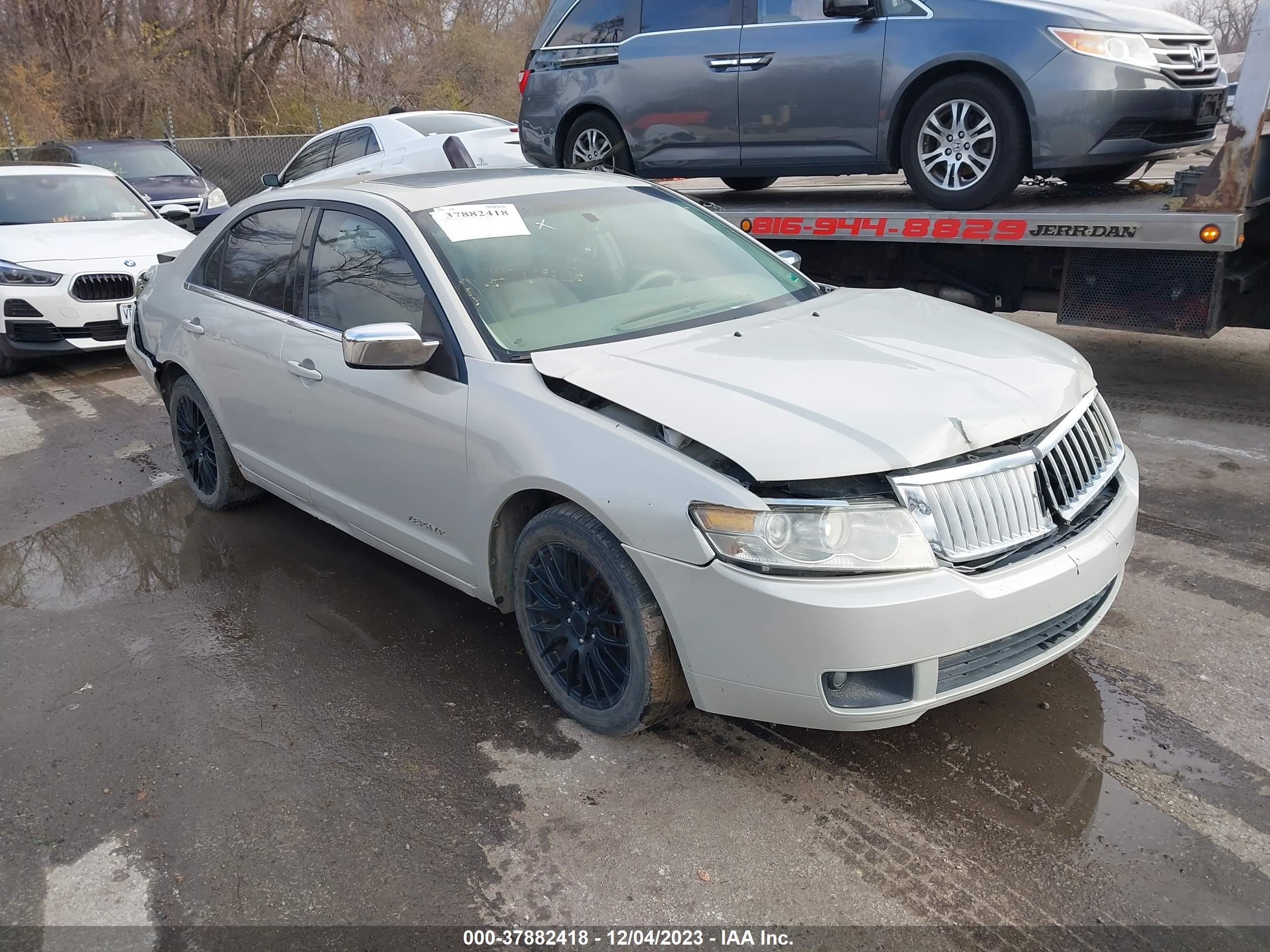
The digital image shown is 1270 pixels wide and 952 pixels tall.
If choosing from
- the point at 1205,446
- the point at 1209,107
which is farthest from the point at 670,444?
the point at 1209,107

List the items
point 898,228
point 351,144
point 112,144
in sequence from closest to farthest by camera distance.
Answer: point 898,228 < point 351,144 < point 112,144

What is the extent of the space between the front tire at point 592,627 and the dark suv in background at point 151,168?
466 inches

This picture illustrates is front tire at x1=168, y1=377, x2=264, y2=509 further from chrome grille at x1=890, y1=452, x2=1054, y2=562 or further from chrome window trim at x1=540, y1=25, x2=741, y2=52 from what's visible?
chrome window trim at x1=540, y1=25, x2=741, y2=52

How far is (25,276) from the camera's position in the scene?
8.39 meters

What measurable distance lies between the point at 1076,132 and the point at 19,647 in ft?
18.5

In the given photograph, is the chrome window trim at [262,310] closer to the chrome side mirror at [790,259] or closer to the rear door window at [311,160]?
the chrome side mirror at [790,259]

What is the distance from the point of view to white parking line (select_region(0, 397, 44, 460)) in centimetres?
676

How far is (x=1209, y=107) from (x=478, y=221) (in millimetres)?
4513

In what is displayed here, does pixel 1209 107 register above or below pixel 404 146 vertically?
above

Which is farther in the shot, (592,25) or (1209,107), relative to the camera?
(592,25)

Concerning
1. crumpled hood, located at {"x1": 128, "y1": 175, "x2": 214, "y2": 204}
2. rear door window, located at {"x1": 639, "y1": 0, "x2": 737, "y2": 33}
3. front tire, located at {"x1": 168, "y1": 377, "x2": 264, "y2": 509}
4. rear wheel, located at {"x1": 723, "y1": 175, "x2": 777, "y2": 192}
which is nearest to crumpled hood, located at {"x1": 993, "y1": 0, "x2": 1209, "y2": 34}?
rear door window, located at {"x1": 639, "y1": 0, "x2": 737, "y2": 33}

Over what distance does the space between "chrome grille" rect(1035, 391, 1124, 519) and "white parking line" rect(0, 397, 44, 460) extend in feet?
20.4

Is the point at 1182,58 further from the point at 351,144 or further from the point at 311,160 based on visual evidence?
the point at 311,160

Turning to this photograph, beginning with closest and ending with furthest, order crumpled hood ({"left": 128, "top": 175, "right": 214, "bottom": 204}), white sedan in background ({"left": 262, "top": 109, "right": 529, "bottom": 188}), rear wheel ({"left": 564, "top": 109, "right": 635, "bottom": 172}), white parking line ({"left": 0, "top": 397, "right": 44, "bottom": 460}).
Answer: white parking line ({"left": 0, "top": 397, "right": 44, "bottom": 460}), rear wheel ({"left": 564, "top": 109, "right": 635, "bottom": 172}), white sedan in background ({"left": 262, "top": 109, "right": 529, "bottom": 188}), crumpled hood ({"left": 128, "top": 175, "right": 214, "bottom": 204})
